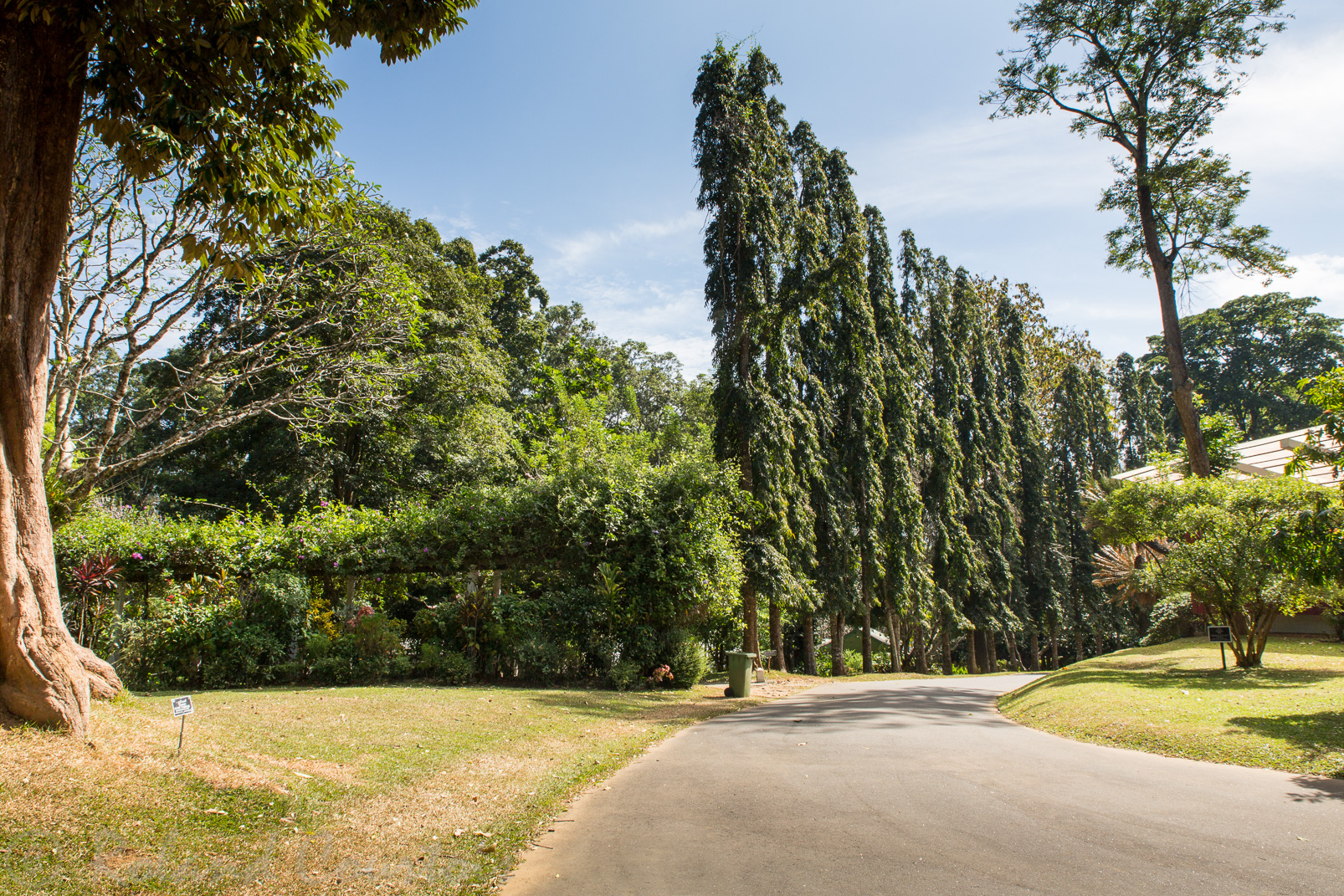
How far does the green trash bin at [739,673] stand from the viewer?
1394cm

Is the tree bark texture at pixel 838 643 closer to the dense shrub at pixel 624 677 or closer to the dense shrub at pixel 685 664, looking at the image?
the dense shrub at pixel 685 664

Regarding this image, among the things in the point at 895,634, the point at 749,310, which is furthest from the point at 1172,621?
the point at 749,310

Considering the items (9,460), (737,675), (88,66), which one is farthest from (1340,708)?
(88,66)

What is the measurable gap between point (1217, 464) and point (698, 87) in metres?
21.5

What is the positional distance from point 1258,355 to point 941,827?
7184cm

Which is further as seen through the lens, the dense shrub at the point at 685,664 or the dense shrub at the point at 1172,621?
the dense shrub at the point at 1172,621

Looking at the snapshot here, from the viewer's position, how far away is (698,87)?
67.1 feet

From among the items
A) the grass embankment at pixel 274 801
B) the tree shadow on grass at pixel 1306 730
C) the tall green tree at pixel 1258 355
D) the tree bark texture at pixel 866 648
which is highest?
the tall green tree at pixel 1258 355

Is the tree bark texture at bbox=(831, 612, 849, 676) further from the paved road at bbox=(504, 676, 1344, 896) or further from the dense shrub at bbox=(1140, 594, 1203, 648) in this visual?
the paved road at bbox=(504, 676, 1344, 896)

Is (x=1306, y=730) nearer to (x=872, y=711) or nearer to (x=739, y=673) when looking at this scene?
(x=872, y=711)

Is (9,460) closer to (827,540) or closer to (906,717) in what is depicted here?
(906,717)

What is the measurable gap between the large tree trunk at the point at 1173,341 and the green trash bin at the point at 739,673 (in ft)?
44.4

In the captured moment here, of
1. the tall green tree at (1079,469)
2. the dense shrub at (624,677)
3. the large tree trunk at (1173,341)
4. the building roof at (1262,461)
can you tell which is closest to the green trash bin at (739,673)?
the dense shrub at (624,677)

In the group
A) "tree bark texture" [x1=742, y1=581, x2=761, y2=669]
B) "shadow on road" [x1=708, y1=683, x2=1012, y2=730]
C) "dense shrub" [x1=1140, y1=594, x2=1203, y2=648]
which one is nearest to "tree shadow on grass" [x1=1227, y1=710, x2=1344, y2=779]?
"shadow on road" [x1=708, y1=683, x2=1012, y2=730]
